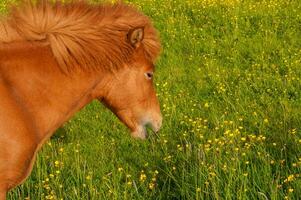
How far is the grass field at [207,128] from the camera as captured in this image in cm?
502

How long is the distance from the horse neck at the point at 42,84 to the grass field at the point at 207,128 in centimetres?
75

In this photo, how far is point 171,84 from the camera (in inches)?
352

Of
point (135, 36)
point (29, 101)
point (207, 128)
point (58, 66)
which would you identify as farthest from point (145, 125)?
point (207, 128)

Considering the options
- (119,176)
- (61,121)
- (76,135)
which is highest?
(61,121)

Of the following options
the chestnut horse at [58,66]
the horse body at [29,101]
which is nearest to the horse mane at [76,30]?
the chestnut horse at [58,66]

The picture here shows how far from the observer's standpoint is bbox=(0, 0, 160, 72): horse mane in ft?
14.6

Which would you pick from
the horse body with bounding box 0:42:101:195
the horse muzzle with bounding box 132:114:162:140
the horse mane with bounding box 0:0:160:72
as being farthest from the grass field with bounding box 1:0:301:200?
the horse mane with bounding box 0:0:160:72

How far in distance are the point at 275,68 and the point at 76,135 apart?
384 centimetres

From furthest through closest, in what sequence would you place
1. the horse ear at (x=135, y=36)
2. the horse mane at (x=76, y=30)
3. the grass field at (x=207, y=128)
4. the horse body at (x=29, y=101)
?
1. the grass field at (x=207, y=128)
2. the horse ear at (x=135, y=36)
3. the horse mane at (x=76, y=30)
4. the horse body at (x=29, y=101)

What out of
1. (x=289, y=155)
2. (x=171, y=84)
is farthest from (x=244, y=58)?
(x=289, y=155)

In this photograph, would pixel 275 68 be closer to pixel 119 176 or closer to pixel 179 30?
pixel 179 30

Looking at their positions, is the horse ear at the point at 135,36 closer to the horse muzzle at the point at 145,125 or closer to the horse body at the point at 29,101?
the horse body at the point at 29,101

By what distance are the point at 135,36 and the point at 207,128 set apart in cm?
242

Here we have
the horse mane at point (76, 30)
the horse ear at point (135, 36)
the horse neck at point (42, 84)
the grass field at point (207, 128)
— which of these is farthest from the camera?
the grass field at point (207, 128)
